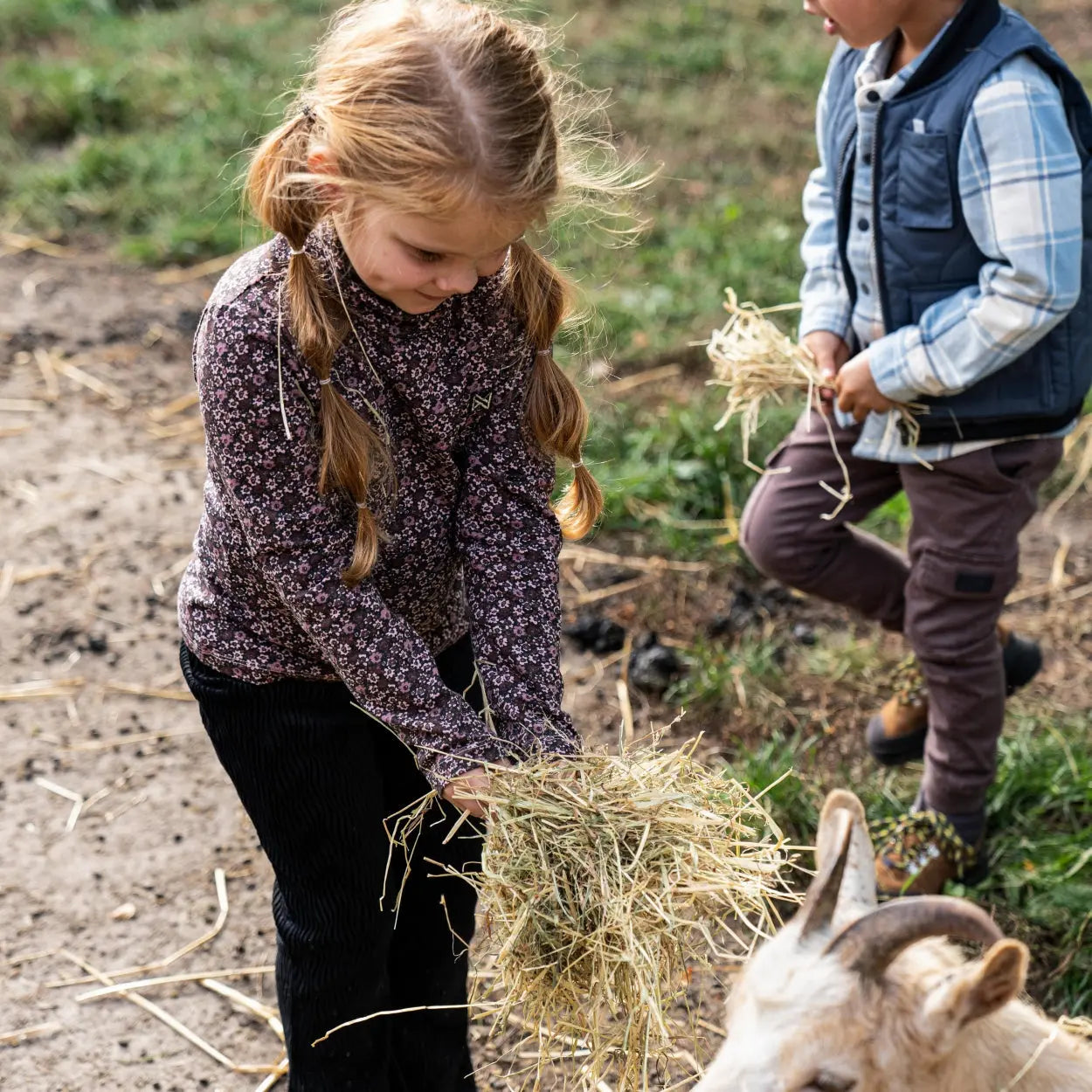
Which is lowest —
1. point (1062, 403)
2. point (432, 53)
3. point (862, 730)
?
point (862, 730)

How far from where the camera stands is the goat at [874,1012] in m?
2.37

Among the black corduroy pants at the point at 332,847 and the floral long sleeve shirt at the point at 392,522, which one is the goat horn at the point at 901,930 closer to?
the floral long sleeve shirt at the point at 392,522

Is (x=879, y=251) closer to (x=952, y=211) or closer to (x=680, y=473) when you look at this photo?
(x=952, y=211)

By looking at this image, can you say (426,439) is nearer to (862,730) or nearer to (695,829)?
(695,829)

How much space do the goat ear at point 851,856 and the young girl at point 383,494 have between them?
528mm

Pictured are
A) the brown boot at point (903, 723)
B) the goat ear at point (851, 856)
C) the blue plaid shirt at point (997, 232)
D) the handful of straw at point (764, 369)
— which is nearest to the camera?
the goat ear at point (851, 856)

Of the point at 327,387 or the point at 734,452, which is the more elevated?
the point at 327,387

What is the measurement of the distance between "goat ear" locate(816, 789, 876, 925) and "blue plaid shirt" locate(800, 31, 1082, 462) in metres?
1.11

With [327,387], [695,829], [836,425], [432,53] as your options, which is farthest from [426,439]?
[836,425]

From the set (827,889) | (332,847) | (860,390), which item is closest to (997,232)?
(860,390)

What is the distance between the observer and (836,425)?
382 cm

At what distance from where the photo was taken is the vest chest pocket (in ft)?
10.5

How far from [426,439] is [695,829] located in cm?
89

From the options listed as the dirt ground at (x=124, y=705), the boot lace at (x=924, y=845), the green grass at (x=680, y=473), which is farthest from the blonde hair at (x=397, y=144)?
the green grass at (x=680, y=473)
